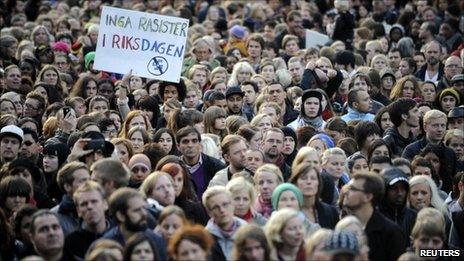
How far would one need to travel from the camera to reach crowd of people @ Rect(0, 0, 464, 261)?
1227cm

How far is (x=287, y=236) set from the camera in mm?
12055

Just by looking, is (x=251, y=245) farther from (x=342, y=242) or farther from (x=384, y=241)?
(x=384, y=241)

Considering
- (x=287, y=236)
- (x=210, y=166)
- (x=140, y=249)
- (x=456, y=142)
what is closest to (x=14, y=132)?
(x=210, y=166)

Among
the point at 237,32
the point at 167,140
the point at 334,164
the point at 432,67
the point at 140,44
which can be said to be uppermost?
the point at 237,32

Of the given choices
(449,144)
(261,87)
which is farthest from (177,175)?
(261,87)

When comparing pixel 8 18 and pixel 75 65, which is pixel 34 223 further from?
pixel 8 18

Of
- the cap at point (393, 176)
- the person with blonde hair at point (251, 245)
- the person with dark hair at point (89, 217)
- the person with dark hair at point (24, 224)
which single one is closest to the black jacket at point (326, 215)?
the cap at point (393, 176)

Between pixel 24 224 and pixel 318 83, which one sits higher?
pixel 318 83

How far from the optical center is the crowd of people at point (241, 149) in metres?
12.3

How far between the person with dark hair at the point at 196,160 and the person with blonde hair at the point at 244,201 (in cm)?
219

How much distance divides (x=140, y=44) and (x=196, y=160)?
174 inches

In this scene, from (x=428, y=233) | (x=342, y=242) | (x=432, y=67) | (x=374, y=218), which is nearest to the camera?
(x=342, y=242)

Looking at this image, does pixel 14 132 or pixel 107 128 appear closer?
pixel 14 132

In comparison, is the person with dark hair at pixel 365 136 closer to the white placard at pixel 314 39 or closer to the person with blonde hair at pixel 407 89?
the person with blonde hair at pixel 407 89
